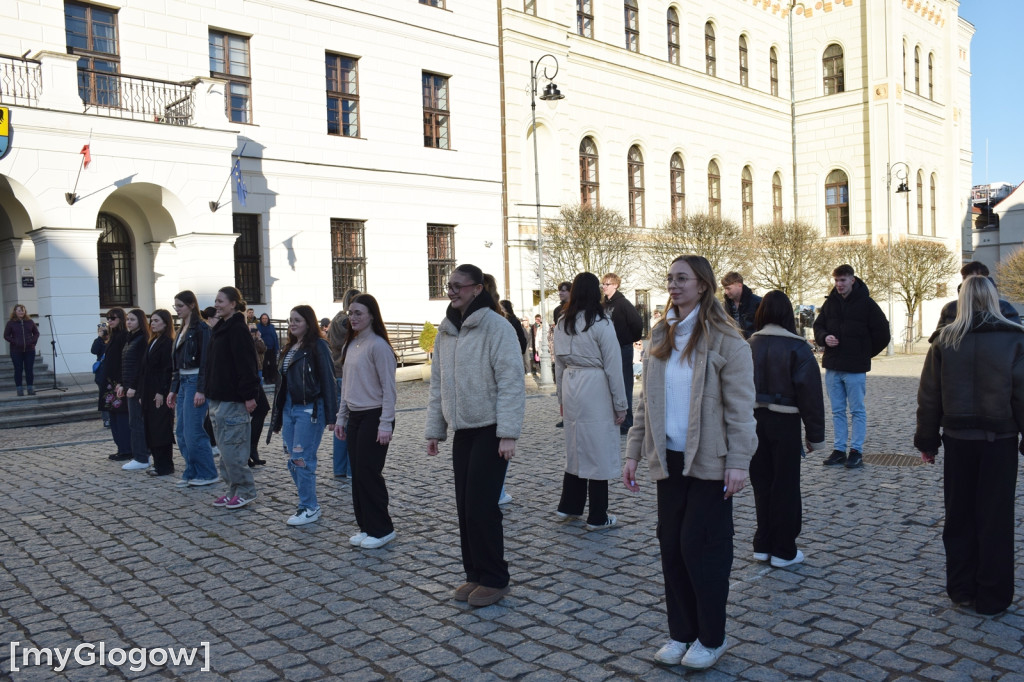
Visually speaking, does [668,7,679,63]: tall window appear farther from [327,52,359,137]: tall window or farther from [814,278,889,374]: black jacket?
[814,278,889,374]: black jacket

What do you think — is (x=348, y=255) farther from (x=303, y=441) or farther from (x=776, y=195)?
(x=776, y=195)

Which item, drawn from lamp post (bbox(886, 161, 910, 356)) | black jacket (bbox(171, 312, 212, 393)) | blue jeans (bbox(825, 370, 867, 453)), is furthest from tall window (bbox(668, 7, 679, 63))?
black jacket (bbox(171, 312, 212, 393))

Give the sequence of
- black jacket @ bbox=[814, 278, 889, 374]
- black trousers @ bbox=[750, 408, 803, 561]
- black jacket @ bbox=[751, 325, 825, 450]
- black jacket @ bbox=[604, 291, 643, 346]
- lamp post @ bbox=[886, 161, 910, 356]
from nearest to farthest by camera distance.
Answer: black trousers @ bbox=[750, 408, 803, 561] → black jacket @ bbox=[751, 325, 825, 450] → black jacket @ bbox=[814, 278, 889, 374] → black jacket @ bbox=[604, 291, 643, 346] → lamp post @ bbox=[886, 161, 910, 356]

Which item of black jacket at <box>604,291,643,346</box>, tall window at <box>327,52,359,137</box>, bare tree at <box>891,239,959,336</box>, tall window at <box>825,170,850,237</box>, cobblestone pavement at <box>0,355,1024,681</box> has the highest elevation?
tall window at <box>327,52,359,137</box>

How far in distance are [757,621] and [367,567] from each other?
275 cm

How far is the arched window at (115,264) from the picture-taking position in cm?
2030

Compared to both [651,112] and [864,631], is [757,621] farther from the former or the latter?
[651,112]

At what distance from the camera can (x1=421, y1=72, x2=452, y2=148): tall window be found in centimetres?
2597

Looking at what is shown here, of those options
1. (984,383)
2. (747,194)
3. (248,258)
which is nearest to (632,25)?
(747,194)

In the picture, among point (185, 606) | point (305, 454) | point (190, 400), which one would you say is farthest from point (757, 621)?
point (190, 400)

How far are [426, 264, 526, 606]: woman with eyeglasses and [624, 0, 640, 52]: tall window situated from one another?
30497 millimetres

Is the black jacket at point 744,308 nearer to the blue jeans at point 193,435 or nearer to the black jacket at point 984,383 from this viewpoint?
the black jacket at point 984,383

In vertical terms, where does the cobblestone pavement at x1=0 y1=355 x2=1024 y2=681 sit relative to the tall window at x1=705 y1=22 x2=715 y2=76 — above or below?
below

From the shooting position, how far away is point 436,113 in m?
26.2
